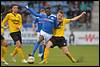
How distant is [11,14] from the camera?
16.6 m

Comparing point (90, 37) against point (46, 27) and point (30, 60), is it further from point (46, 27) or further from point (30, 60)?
point (30, 60)

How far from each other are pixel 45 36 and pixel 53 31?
687mm

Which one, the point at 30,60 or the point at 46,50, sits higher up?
the point at 46,50

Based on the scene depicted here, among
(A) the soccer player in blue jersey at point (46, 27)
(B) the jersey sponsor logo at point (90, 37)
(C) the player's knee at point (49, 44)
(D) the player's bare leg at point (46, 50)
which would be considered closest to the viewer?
(D) the player's bare leg at point (46, 50)

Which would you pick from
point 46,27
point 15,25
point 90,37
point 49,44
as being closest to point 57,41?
point 49,44

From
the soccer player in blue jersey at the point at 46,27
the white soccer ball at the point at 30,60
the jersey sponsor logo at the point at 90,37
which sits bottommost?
the jersey sponsor logo at the point at 90,37

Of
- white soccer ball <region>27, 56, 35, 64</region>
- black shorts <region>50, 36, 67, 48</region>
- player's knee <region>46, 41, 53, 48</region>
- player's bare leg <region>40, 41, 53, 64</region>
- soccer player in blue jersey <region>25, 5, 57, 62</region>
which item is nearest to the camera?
white soccer ball <region>27, 56, 35, 64</region>

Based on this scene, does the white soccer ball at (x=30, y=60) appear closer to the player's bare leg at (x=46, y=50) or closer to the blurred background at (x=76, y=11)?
the player's bare leg at (x=46, y=50)

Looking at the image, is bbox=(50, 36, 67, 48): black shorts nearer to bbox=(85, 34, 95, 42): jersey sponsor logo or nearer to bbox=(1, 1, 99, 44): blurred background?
bbox=(85, 34, 95, 42): jersey sponsor logo

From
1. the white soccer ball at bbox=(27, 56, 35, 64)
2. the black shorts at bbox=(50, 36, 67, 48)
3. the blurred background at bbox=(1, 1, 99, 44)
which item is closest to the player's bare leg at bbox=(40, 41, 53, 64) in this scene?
the black shorts at bbox=(50, 36, 67, 48)

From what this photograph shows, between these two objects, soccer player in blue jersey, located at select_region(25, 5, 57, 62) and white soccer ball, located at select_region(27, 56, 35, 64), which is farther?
soccer player in blue jersey, located at select_region(25, 5, 57, 62)

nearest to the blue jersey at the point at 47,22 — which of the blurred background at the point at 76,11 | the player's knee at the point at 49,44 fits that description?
the player's knee at the point at 49,44

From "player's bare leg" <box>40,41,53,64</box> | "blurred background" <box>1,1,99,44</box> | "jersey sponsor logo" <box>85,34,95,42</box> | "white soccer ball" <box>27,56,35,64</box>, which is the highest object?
"player's bare leg" <box>40,41,53,64</box>

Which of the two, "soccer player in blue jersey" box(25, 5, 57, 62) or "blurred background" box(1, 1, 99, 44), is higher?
"soccer player in blue jersey" box(25, 5, 57, 62)
